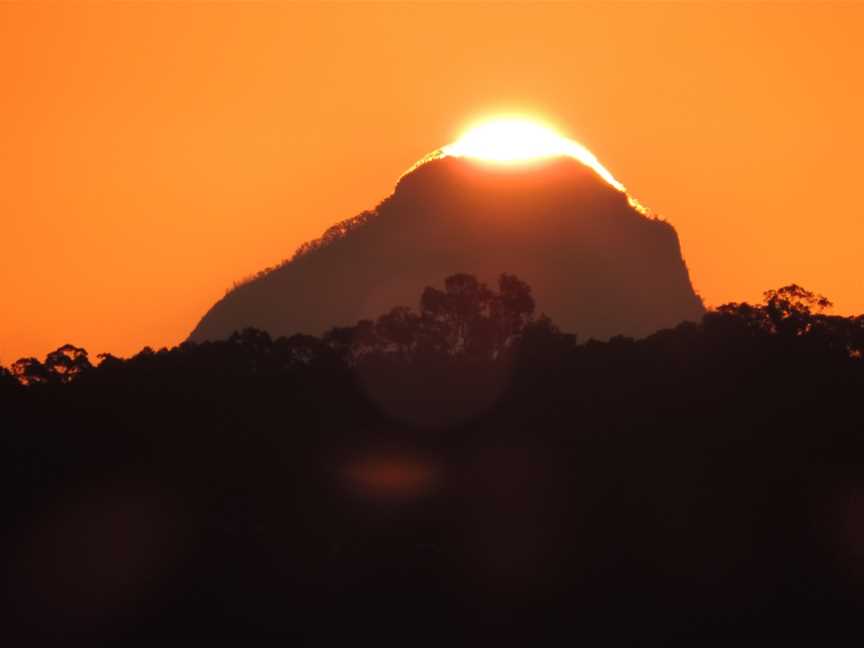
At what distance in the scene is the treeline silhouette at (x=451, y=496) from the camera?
10175 centimetres

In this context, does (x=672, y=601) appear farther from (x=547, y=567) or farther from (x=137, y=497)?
(x=137, y=497)

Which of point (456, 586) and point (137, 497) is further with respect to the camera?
point (137, 497)

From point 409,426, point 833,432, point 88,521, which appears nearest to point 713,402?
point 833,432

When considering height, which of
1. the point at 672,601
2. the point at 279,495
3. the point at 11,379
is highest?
the point at 11,379

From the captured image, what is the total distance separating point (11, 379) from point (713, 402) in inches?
1377

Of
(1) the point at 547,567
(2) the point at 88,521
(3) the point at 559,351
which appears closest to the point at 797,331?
(3) the point at 559,351

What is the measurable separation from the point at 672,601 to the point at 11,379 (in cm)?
3980

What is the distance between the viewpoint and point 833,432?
118 m

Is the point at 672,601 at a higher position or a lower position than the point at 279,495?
lower

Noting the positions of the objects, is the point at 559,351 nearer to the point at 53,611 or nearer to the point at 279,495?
the point at 279,495

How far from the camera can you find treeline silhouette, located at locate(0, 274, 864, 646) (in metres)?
102

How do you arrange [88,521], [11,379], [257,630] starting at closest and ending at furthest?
[257,630] → [88,521] → [11,379]

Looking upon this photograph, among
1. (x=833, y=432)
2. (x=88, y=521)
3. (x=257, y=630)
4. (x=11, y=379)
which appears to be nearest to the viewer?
(x=257, y=630)

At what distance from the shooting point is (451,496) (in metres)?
112
